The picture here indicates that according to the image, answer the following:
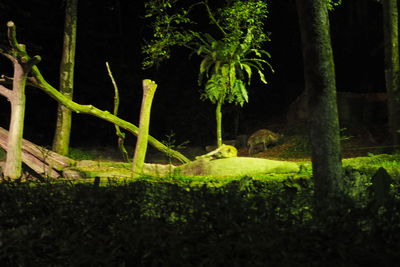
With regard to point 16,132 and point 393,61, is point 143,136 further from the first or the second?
point 393,61

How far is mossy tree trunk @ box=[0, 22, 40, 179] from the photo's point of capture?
8.05 metres

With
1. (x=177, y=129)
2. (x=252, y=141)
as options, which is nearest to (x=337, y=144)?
(x=252, y=141)

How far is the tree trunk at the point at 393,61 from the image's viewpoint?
12766mm

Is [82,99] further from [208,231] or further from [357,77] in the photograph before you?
[208,231]

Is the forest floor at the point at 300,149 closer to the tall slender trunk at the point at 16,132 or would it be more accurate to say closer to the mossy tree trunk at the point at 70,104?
the mossy tree trunk at the point at 70,104

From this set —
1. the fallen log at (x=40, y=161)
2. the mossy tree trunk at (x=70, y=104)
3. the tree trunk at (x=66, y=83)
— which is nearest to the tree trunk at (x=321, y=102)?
the mossy tree trunk at (x=70, y=104)

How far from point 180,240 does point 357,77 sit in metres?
18.8

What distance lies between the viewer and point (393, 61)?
12805mm

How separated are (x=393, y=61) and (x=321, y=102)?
933cm

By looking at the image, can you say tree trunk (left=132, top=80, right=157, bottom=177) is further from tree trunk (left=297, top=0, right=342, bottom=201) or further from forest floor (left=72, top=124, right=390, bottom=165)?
forest floor (left=72, top=124, right=390, bottom=165)

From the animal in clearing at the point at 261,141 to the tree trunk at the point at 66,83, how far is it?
244 inches

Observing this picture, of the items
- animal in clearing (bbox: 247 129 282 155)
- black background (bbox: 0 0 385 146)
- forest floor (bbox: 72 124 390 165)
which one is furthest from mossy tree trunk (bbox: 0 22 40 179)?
black background (bbox: 0 0 385 146)

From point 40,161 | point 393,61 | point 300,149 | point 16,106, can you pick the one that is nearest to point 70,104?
point 40,161

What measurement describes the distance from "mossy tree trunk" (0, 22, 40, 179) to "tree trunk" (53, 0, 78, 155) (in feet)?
19.4
